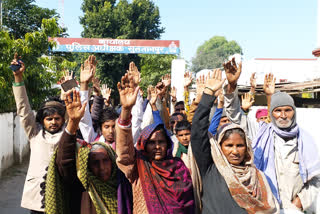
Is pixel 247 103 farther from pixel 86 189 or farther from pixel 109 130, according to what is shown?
pixel 86 189

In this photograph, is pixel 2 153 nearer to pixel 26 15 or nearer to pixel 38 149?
pixel 38 149

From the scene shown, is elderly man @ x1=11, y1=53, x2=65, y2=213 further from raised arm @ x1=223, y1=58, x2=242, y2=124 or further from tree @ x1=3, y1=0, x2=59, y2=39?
tree @ x1=3, y1=0, x2=59, y2=39

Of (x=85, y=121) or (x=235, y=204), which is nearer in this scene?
(x=235, y=204)

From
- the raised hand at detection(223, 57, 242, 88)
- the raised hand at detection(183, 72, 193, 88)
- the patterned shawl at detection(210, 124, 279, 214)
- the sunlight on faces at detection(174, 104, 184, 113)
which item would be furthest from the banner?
the patterned shawl at detection(210, 124, 279, 214)

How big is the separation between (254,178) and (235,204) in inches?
10.6

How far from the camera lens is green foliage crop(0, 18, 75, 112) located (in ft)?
21.6

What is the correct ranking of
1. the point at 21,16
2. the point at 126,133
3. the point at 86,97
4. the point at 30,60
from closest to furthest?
the point at 126,133, the point at 86,97, the point at 30,60, the point at 21,16

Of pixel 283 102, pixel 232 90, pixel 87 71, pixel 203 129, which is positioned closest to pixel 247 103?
pixel 283 102

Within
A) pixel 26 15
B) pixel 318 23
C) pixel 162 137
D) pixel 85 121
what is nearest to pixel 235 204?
pixel 162 137

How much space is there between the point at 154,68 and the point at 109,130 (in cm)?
2280

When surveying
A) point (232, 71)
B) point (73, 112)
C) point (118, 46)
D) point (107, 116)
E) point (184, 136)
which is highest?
point (118, 46)

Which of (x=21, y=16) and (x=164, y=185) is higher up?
(x=21, y=16)

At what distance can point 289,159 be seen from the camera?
3.63 metres

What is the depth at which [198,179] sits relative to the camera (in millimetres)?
2621
